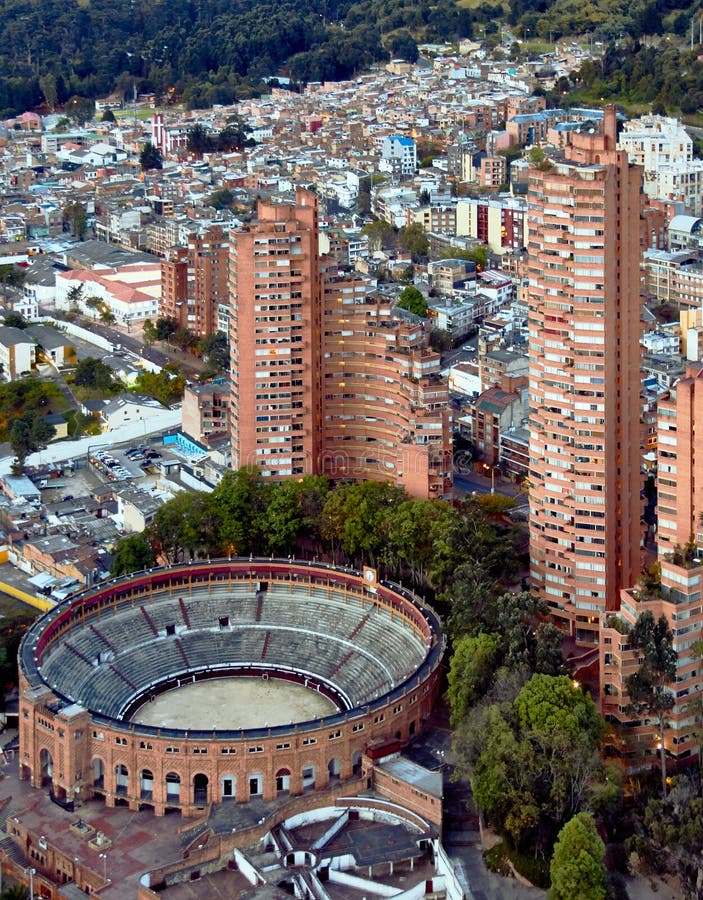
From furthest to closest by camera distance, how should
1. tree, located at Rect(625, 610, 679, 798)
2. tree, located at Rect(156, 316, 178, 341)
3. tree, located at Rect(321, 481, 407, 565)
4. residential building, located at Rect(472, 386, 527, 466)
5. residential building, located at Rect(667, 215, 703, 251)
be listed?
residential building, located at Rect(667, 215, 703, 251), tree, located at Rect(156, 316, 178, 341), residential building, located at Rect(472, 386, 527, 466), tree, located at Rect(321, 481, 407, 565), tree, located at Rect(625, 610, 679, 798)

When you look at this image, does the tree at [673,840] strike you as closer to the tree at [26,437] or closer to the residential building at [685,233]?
the tree at [26,437]

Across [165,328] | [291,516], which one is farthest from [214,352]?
[291,516]

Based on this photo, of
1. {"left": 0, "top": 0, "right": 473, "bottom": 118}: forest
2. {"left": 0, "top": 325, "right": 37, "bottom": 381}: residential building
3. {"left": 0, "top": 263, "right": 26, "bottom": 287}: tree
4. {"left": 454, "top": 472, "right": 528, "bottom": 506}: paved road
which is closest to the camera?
{"left": 454, "top": 472, "right": 528, "bottom": 506}: paved road

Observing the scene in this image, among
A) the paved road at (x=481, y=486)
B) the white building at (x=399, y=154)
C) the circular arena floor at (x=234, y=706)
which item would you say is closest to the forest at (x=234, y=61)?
the white building at (x=399, y=154)

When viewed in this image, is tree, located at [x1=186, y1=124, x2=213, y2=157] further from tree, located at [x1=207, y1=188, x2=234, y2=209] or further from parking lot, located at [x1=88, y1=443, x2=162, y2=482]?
parking lot, located at [x1=88, y1=443, x2=162, y2=482]

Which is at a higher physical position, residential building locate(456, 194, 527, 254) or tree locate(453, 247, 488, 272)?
residential building locate(456, 194, 527, 254)

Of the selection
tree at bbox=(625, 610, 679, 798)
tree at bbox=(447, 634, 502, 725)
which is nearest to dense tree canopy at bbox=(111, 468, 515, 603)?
tree at bbox=(447, 634, 502, 725)

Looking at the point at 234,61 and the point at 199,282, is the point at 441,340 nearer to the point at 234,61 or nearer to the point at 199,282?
the point at 199,282

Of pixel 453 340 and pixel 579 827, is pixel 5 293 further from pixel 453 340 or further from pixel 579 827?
pixel 579 827
